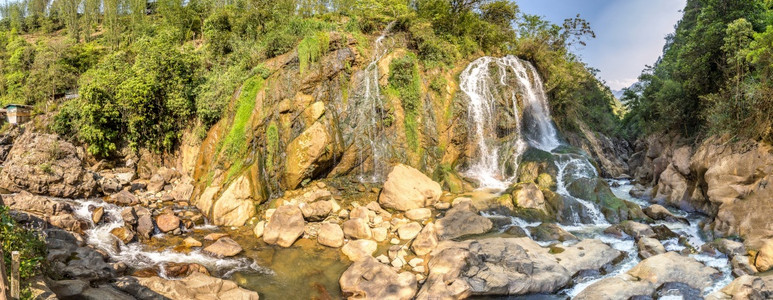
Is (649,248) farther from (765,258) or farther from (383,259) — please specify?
(383,259)

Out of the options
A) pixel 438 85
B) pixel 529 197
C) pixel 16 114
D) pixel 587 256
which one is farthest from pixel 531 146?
pixel 16 114

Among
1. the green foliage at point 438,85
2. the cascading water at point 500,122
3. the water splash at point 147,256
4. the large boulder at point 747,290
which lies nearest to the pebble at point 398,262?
the water splash at point 147,256

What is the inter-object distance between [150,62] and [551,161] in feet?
68.7

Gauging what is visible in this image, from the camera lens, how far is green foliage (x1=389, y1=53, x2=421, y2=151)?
61.9 feet

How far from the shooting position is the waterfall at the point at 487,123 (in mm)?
18984

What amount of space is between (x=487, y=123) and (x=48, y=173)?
20.1 m

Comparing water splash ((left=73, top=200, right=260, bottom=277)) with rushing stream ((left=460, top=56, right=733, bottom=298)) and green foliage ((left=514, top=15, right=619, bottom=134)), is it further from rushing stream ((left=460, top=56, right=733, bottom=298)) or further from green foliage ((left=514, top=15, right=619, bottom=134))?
green foliage ((left=514, top=15, right=619, bottom=134))

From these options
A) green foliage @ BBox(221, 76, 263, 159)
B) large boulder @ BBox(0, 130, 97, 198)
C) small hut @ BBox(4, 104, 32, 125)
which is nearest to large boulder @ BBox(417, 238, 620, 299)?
green foliage @ BBox(221, 76, 263, 159)

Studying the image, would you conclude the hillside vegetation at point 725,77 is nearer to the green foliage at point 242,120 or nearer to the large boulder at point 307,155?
the large boulder at point 307,155

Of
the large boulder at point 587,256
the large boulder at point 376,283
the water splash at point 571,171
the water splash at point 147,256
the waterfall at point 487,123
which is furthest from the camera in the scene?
the waterfall at point 487,123

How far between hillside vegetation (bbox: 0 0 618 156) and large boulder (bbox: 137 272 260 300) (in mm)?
10562

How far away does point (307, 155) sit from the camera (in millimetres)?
16125

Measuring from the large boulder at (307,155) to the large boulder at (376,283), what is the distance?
22.0ft

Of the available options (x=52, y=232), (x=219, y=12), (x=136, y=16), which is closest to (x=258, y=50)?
(x=219, y=12)
